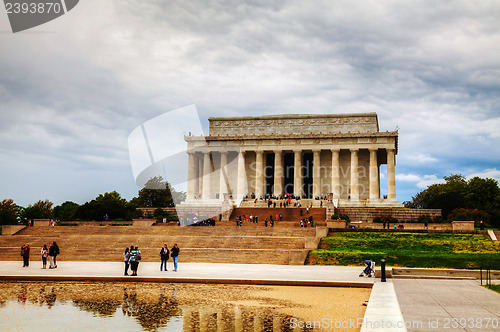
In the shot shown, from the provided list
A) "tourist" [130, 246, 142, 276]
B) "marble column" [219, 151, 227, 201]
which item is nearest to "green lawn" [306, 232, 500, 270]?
"tourist" [130, 246, 142, 276]

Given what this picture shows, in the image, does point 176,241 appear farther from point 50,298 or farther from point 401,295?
point 401,295

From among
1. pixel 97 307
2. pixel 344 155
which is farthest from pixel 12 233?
pixel 344 155

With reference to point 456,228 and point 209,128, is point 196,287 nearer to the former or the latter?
point 456,228

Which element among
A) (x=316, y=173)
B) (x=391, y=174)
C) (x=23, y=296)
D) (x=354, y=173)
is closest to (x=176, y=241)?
(x=23, y=296)

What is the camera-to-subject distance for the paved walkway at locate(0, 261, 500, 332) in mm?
10828

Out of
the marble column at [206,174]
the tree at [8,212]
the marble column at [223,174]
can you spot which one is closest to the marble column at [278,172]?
the marble column at [223,174]

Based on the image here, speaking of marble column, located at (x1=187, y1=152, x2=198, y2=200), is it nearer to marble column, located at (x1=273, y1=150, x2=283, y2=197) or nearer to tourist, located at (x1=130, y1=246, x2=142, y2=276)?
marble column, located at (x1=273, y1=150, x2=283, y2=197)

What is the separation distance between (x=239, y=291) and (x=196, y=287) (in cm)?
206

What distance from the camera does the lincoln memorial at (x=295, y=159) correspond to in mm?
67375

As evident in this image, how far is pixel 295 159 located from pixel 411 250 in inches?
1500

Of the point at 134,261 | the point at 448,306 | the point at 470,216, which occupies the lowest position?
the point at 448,306

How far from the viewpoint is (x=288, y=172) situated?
249 ft

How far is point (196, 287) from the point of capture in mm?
18625

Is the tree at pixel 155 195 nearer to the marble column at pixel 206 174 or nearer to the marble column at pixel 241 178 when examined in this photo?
the marble column at pixel 206 174
